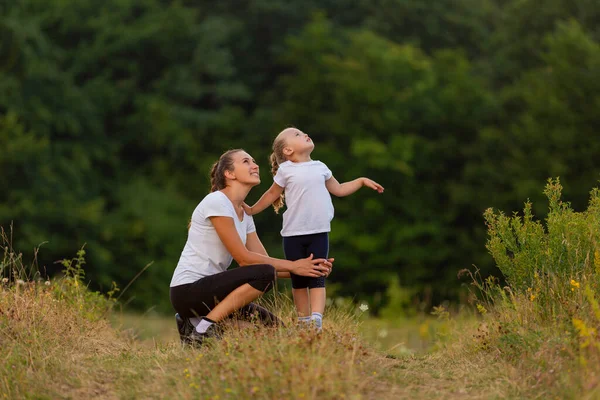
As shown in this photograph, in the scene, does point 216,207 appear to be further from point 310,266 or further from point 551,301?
point 551,301

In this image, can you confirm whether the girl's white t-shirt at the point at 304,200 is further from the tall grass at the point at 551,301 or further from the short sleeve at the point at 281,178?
the tall grass at the point at 551,301

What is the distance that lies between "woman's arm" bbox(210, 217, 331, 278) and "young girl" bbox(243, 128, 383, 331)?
28 centimetres

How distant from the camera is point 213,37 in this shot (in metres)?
33.0

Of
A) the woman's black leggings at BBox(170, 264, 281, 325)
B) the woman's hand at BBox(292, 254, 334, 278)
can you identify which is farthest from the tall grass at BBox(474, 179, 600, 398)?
the woman's black leggings at BBox(170, 264, 281, 325)

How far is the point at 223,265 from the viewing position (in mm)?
7176

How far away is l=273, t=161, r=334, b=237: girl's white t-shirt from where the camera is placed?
7336mm

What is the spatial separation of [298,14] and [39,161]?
12678mm

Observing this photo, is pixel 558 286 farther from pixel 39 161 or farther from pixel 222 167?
pixel 39 161

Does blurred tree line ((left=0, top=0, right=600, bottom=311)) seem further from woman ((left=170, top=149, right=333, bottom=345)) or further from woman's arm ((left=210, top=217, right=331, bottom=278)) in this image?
woman's arm ((left=210, top=217, right=331, bottom=278))

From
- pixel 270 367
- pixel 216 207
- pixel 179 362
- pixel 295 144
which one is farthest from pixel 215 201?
pixel 270 367

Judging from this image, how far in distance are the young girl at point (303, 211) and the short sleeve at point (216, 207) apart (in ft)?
1.56

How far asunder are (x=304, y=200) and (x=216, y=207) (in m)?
0.75

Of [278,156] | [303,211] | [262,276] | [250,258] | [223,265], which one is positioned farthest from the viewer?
[278,156]

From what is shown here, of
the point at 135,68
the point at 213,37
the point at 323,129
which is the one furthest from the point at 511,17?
the point at 135,68
